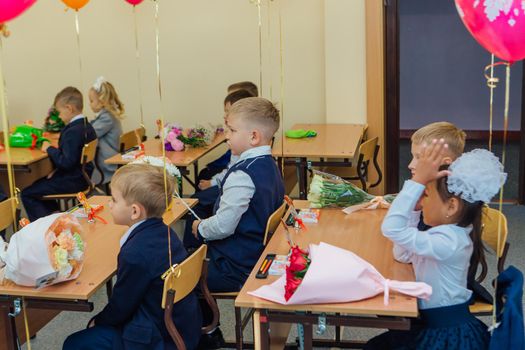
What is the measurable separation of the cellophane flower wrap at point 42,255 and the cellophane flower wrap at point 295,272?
772mm

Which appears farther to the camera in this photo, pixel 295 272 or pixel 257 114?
pixel 257 114

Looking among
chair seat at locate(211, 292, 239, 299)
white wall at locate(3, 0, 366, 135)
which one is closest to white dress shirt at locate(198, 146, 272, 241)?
chair seat at locate(211, 292, 239, 299)

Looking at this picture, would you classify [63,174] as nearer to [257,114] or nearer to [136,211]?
[257,114]

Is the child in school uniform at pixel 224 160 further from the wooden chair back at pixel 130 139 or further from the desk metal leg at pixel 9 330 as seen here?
the desk metal leg at pixel 9 330

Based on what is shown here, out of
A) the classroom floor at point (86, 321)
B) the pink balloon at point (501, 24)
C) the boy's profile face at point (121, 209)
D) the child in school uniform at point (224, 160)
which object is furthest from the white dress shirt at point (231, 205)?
the child in school uniform at point (224, 160)

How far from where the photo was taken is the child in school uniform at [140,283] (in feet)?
8.23

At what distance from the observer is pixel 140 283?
2498 mm

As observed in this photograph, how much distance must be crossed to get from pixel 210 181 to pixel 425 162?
102 inches

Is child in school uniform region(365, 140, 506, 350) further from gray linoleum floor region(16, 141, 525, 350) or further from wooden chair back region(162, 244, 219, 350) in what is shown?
gray linoleum floor region(16, 141, 525, 350)

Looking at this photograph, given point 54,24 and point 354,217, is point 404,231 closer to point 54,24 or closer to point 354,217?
point 354,217

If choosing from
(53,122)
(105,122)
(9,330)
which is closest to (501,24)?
(9,330)

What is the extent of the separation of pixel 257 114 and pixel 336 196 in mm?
508

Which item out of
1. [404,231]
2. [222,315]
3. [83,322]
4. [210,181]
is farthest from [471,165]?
[210,181]

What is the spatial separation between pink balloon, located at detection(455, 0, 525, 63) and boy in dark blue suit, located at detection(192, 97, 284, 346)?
1150 mm
